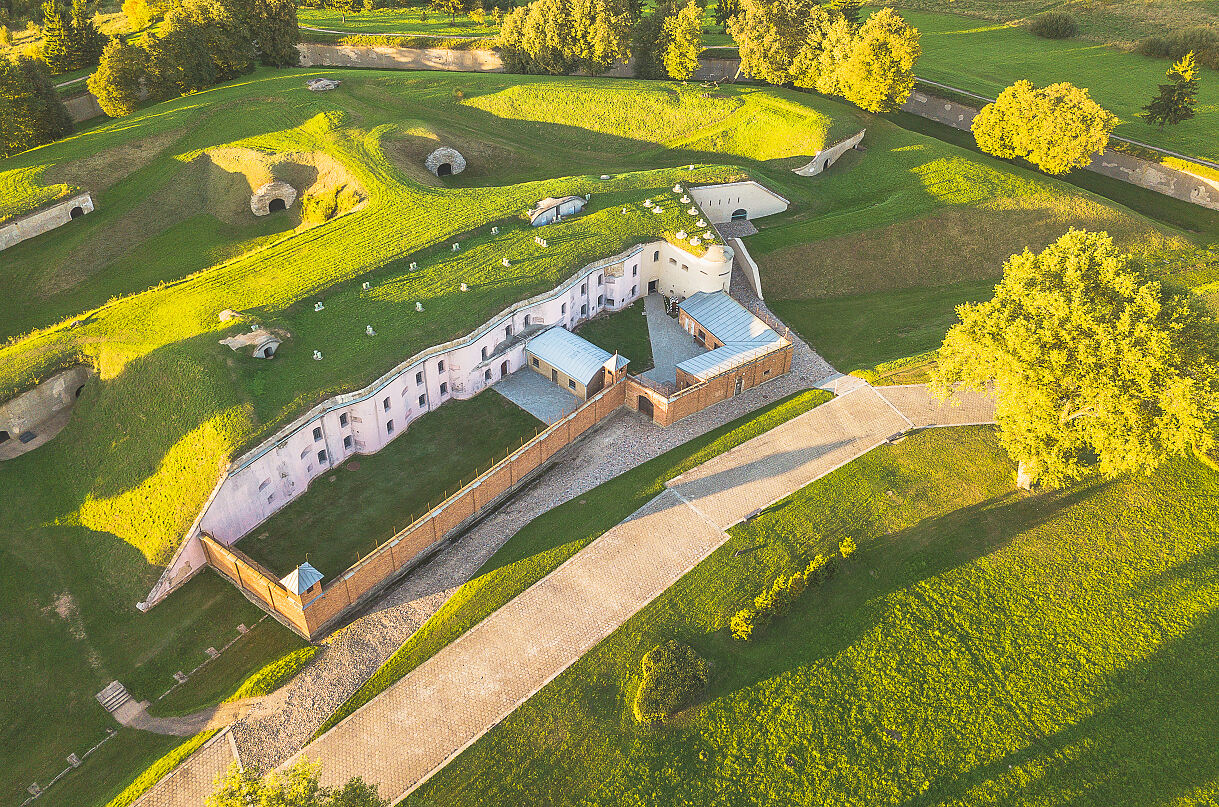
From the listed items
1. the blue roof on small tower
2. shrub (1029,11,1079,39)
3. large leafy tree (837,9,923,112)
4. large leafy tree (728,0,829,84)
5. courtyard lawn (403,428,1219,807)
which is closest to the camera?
courtyard lawn (403,428,1219,807)

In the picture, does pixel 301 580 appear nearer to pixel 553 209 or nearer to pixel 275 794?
pixel 275 794

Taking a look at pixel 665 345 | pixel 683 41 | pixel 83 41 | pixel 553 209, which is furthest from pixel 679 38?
pixel 83 41

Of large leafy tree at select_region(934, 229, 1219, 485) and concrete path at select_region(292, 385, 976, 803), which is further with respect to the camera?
large leafy tree at select_region(934, 229, 1219, 485)

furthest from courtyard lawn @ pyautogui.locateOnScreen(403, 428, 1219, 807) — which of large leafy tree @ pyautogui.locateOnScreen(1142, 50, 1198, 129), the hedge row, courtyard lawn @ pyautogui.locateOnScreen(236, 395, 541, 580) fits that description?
large leafy tree @ pyautogui.locateOnScreen(1142, 50, 1198, 129)

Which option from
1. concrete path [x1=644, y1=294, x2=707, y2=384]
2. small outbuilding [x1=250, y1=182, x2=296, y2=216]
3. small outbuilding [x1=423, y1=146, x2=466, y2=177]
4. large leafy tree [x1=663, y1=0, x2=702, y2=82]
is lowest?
concrete path [x1=644, y1=294, x2=707, y2=384]

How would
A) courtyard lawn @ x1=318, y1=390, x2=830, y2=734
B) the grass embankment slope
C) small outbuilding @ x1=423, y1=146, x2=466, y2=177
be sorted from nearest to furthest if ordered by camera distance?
courtyard lawn @ x1=318, y1=390, x2=830, y2=734 < the grass embankment slope < small outbuilding @ x1=423, y1=146, x2=466, y2=177

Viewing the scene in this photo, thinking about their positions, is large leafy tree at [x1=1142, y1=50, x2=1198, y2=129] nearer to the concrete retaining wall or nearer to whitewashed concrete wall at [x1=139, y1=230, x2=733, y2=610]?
the concrete retaining wall

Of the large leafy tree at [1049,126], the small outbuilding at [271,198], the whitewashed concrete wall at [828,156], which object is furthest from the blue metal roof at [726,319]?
the large leafy tree at [1049,126]

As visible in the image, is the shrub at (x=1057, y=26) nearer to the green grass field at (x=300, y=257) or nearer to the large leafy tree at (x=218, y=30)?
the green grass field at (x=300, y=257)
